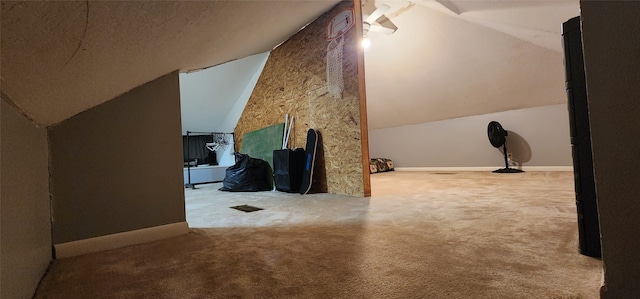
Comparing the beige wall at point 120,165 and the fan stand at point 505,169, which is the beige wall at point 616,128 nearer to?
the beige wall at point 120,165

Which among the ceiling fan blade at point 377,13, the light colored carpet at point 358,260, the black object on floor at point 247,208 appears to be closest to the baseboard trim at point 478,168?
the light colored carpet at point 358,260

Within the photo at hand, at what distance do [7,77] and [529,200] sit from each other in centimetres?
300

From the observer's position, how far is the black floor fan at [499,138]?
485 centimetres

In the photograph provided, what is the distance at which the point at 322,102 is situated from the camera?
3.31 metres

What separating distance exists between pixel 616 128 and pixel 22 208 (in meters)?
1.72

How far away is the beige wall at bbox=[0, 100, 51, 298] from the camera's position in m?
0.73

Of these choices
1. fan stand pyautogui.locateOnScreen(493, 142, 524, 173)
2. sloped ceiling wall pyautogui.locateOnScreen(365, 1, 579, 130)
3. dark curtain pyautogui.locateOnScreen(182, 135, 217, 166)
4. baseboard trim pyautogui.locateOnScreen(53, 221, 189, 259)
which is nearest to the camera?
baseboard trim pyautogui.locateOnScreen(53, 221, 189, 259)

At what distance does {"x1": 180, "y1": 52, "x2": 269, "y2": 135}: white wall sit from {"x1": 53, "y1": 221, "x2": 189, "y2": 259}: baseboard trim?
9.82 ft

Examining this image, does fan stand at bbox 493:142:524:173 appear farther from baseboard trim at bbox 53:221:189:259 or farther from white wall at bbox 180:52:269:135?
baseboard trim at bbox 53:221:189:259

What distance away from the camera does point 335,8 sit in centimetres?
315

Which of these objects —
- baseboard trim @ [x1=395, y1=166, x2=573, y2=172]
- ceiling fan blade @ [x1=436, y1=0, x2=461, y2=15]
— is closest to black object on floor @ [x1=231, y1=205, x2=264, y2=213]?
ceiling fan blade @ [x1=436, y1=0, x2=461, y2=15]

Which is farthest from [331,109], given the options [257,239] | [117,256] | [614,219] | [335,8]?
[614,219]

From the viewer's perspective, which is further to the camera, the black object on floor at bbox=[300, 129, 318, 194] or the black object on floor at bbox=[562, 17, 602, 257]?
the black object on floor at bbox=[300, 129, 318, 194]

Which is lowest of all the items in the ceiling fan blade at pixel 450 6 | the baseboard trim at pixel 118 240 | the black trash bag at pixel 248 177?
the baseboard trim at pixel 118 240
